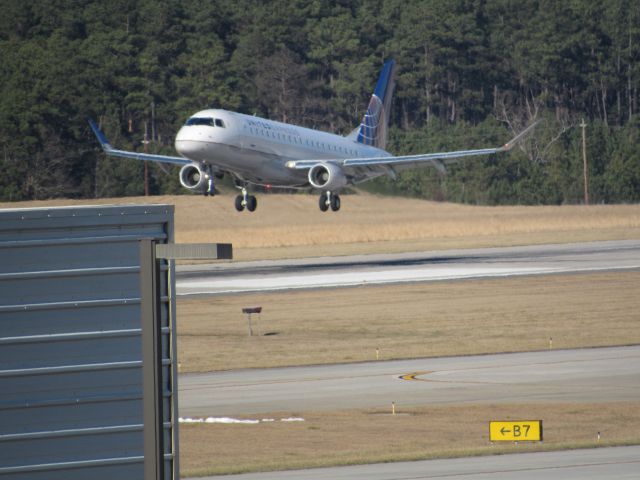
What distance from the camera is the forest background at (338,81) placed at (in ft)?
392

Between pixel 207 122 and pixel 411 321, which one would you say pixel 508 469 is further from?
pixel 207 122

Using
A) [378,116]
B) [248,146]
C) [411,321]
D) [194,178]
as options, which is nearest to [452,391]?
[411,321]

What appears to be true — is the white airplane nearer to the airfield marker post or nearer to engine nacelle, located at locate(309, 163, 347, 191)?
engine nacelle, located at locate(309, 163, 347, 191)

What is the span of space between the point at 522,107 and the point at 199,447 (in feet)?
427

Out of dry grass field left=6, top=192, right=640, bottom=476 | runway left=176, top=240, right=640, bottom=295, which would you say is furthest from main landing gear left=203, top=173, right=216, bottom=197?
dry grass field left=6, top=192, right=640, bottom=476

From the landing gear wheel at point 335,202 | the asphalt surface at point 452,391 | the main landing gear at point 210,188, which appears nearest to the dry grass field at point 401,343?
the asphalt surface at point 452,391

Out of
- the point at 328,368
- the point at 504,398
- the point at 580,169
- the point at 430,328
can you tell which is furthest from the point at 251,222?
the point at 504,398

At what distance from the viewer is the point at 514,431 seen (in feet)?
74.2

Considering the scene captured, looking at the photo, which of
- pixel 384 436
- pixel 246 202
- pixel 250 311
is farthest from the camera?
pixel 246 202

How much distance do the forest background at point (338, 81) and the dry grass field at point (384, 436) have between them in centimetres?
8444

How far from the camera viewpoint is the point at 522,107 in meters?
152

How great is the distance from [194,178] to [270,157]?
11.9 ft

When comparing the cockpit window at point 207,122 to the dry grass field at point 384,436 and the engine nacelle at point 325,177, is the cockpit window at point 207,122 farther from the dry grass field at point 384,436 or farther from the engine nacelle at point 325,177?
the dry grass field at point 384,436

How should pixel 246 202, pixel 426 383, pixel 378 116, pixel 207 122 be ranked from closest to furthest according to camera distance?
1. pixel 426 383
2. pixel 207 122
3. pixel 246 202
4. pixel 378 116
